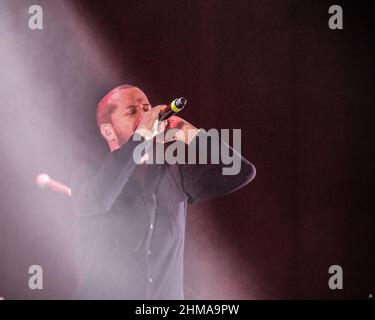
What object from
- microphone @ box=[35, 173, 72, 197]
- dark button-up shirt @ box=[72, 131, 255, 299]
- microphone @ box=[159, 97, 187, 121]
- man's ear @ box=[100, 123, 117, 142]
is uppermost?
microphone @ box=[159, 97, 187, 121]

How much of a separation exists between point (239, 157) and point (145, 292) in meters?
0.75

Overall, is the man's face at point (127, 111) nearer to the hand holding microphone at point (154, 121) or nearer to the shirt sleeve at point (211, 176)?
the hand holding microphone at point (154, 121)

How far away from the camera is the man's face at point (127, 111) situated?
7.57ft

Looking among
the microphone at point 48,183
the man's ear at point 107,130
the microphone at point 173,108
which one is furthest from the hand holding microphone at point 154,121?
the microphone at point 48,183

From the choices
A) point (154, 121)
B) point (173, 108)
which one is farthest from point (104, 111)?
point (173, 108)

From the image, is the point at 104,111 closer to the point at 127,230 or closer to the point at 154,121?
the point at 154,121

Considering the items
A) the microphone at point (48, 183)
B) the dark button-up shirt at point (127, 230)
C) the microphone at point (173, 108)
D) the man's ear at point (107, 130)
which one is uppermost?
the microphone at point (173, 108)

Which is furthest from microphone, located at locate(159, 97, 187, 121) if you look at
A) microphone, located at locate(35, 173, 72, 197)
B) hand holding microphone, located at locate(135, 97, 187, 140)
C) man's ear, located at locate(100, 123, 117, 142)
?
microphone, located at locate(35, 173, 72, 197)

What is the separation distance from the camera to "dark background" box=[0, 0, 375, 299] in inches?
90.6

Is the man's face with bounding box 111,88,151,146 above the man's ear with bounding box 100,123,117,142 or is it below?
above

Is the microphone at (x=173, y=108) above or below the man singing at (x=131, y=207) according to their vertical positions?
above

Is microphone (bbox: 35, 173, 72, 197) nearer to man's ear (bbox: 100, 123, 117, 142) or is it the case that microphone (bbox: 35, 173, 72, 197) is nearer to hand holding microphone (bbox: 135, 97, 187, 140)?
man's ear (bbox: 100, 123, 117, 142)

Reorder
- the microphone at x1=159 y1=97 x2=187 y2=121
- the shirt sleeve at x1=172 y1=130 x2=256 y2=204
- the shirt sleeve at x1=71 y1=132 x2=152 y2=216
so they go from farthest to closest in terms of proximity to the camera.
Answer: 1. the shirt sleeve at x1=172 y1=130 x2=256 y2=204
2. the shirt sleeve at x1=71 y1=132 x2=152 y2=216
3. the microphone at x1=159 y1=97 x2=187 y2=121
